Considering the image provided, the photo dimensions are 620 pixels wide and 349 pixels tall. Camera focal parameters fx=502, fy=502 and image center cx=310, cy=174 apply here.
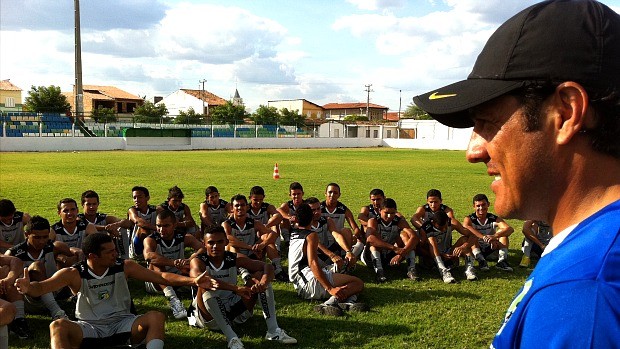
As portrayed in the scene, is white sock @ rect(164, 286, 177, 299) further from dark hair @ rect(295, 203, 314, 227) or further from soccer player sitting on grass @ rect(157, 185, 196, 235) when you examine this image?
soccer player sitting on grass @ rect(157, 185, 196, 235)

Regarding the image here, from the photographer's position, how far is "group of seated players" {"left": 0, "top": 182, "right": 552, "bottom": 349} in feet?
16.8

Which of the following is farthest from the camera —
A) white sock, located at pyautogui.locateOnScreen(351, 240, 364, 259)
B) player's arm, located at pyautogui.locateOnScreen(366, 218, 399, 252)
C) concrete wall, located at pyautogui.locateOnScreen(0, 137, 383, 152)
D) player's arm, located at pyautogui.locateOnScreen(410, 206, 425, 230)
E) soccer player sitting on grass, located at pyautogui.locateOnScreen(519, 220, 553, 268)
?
concrete wall, located at pyautogui.locateOnScreen(0, 137, 383, 152)

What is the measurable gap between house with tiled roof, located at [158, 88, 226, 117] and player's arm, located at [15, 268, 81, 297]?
7777cm

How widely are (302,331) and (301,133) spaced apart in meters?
48.9

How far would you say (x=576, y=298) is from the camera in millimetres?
826

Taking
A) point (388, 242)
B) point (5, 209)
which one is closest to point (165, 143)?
point (5, 209)

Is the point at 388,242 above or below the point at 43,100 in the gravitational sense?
below

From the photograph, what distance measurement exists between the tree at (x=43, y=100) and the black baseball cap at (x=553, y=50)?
170ft

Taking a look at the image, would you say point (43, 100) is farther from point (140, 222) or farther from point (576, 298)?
point (576, 298)

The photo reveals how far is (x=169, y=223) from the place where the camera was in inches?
293

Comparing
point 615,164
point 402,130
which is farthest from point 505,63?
point 402,130

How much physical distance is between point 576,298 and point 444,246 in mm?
7933

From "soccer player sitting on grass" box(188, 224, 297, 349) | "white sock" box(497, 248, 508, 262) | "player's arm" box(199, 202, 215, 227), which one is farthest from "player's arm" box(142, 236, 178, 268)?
"white sock" box(497, 248, 508, 262)

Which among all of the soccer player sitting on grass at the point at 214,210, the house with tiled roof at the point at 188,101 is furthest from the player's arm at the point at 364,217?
the house with tiled roof at the point at 188,101
